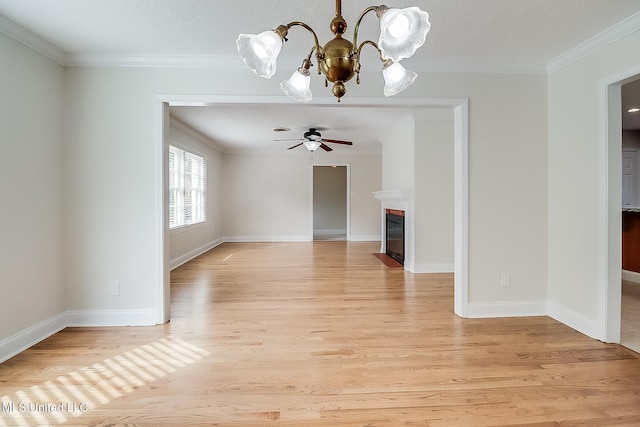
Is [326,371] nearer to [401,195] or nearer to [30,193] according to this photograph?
[30,193]

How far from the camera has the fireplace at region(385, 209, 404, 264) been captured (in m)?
5.12

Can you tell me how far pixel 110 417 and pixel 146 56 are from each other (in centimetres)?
276

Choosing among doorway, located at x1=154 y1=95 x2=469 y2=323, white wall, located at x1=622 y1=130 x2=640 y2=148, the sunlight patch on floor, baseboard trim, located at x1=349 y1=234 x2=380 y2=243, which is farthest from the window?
white wall, located at x1=622 y1=130 x2=640 y2=148

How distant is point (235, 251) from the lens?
21.3ft

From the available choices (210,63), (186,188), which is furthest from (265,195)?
(210,63)

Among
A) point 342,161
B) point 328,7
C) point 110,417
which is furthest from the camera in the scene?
point 342,161

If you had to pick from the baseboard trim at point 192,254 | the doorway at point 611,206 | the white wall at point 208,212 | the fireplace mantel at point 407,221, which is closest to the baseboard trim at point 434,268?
the fireplace mantel at point 407,221

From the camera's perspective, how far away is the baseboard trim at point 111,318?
8.89 ft

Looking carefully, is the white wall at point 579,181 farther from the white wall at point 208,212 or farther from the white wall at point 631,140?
the white wall at point 208,212

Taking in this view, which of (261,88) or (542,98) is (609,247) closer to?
(542,98)

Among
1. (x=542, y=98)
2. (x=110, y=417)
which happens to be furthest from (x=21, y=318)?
(x=542, y=98)

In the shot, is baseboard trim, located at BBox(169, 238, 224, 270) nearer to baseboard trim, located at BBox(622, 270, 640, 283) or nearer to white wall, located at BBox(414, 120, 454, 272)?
white wall, located at BBox(414, 120, 454, 272)

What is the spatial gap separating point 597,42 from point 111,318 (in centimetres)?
478

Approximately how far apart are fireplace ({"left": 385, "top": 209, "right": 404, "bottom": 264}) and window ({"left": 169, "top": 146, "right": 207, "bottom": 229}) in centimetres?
389
